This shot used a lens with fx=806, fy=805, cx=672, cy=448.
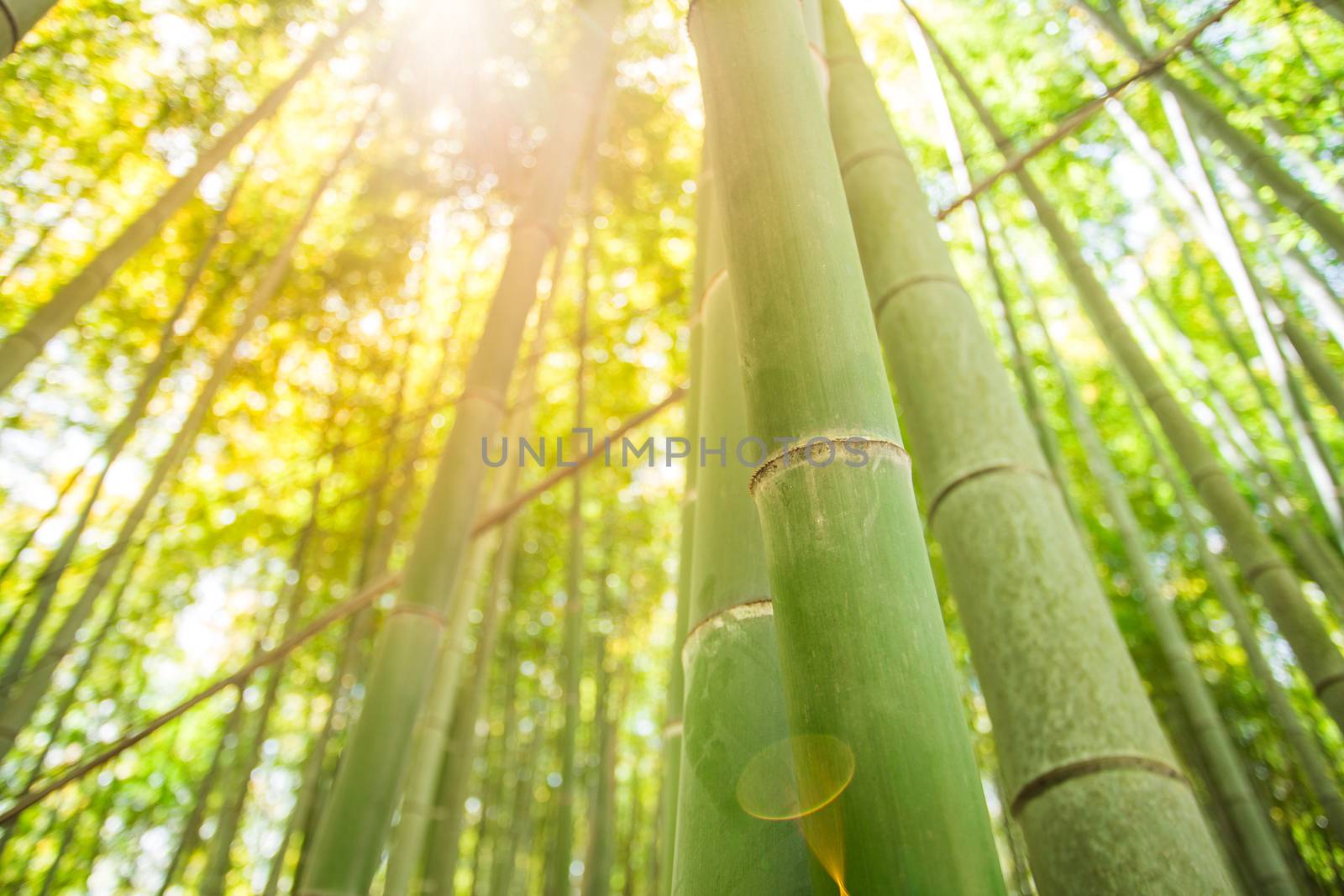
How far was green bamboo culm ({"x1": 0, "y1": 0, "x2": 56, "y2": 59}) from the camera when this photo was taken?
133 cm

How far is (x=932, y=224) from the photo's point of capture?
1.21 metres

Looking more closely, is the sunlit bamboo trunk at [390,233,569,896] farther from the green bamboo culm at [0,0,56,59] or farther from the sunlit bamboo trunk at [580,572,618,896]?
the green bamboo culm at [0,0,56,59]

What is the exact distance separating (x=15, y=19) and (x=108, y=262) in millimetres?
941

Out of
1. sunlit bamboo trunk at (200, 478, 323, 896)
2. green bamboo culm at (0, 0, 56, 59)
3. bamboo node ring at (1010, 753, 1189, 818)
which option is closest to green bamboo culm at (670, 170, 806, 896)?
bamboo node ring at (1010, 753, 1189, 818)

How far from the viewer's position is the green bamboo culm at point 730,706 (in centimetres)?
68

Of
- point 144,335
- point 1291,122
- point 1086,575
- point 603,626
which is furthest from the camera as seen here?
point 603,626

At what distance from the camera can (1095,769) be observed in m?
0.76

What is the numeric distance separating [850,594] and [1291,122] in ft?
10.7

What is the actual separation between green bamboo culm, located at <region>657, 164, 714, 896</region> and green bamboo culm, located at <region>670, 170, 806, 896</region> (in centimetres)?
24

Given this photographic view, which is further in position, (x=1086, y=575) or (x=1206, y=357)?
(x=1206, y=357)

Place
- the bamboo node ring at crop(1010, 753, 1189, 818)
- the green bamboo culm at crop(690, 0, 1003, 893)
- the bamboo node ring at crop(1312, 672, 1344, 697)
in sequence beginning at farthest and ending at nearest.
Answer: the bamboo node ring at crop(1312, 672, 1344, 697) < the bamboo node ring at crop(1010, 753, 1189, 818) < the green bamboo culm at crop(690, 0, 1003, 893)

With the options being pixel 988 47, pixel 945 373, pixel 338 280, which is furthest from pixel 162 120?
pixel 945 373

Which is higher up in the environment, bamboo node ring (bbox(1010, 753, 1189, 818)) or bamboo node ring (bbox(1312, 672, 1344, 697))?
bamboo node ring (bbox(1312, 672, 1344, 697))

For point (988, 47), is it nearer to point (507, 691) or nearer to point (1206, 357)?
point (1206, 357)
